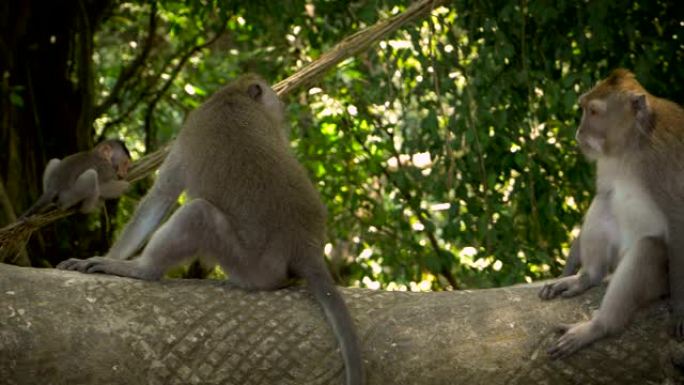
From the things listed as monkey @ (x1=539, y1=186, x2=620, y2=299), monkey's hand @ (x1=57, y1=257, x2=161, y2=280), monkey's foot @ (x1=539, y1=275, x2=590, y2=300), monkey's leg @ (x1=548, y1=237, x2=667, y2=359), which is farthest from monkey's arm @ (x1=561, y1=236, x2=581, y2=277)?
monkey's hand @ (x1=57, y1=257, x2=161, y2=280)

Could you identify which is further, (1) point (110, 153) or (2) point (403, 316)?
(1) point (110, 153)

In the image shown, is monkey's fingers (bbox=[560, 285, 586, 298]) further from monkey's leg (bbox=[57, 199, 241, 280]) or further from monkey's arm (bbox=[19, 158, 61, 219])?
monkey's arm (bbox=[19, 158, 61, 219])

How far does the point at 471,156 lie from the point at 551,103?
1.79 feet

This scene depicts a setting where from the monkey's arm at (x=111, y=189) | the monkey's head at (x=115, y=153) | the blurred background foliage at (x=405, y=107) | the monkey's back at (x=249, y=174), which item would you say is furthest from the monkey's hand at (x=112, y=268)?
the monkey's head at (x=115, y=153)

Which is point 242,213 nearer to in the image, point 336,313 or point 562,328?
point 336,313

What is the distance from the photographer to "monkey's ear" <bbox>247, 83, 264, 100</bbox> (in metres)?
4.29

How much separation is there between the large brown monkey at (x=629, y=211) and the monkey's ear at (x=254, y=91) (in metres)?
1.32

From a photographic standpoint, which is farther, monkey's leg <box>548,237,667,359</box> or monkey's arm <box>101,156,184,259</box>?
monkey's arm <box>101,156,184,259</box>


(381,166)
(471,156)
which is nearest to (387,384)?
(471,156)

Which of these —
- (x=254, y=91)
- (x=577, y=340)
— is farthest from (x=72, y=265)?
(x=577, y=340)

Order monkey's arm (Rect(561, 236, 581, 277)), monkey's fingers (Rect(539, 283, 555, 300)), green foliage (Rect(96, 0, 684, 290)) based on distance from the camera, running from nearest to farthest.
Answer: monkey's fingers (Rect(539, 283, 555, 300))
monkey's arm (Rect(561, 236, 581, 277))
green foliage (Rect(96, 0, 684, 290))

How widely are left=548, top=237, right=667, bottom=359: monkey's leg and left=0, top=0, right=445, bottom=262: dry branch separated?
1778mm

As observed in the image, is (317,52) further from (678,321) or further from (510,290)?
(678,321)

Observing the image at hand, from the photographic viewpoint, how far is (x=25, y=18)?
6.93m
